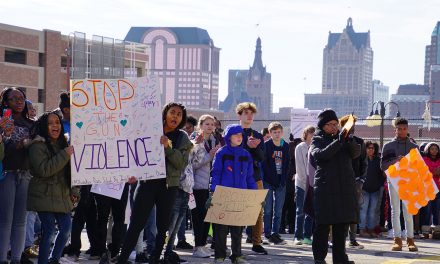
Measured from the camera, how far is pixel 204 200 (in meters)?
11.7

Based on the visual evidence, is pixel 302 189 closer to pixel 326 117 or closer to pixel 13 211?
pixel 326 117

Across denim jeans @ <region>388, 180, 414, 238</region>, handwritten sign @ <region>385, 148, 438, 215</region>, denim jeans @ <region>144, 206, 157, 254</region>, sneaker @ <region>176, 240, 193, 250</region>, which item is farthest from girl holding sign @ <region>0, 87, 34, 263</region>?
handwritten sign @ <region>385, 148, 438, 215</region>

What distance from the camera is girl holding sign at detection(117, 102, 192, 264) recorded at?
30.2 ft

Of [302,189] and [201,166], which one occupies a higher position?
[201,166]

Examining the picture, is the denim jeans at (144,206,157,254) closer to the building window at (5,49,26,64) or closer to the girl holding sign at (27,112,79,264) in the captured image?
the girl holding sign at (27,112,79,264)

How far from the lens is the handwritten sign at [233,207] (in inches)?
408

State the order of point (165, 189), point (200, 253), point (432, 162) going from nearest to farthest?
point (165, 189) < point (200, 253) < point (432, 162)

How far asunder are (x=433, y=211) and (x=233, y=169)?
7004mm

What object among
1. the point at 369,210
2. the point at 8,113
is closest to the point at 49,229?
the point at 8,113

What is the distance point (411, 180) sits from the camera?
1355 cm

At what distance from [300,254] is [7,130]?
4562 millimetres

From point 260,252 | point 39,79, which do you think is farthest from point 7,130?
point 39,79

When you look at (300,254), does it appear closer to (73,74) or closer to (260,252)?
(260,252)

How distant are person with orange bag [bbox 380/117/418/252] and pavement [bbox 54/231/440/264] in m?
0.18
